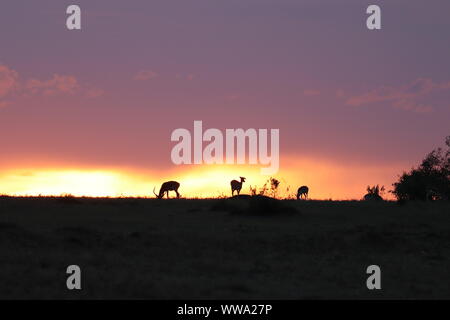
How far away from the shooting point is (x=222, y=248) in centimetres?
2762

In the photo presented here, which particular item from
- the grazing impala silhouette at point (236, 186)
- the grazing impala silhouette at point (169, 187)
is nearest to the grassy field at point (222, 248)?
the grazing impala silhouette at point (169, 187)

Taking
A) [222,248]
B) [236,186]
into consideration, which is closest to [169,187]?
[236,186]

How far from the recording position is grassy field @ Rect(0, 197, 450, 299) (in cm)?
2034

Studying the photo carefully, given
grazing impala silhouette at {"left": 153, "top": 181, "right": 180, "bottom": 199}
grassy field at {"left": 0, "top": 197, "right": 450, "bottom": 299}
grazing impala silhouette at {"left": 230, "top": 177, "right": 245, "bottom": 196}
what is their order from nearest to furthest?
grassy field at {"left": 0, "top": 197, "right": 450, "bottom": 299} → grazing impala silhouette at {"left": 153, "top": 181, "right": 180, "bottom": 199} → grazing impala silhouette at {"left": 230, "top": 177, "right": 245, "bottom": 196}

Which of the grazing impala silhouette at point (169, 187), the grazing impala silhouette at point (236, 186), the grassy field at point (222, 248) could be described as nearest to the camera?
the grassy field at point (222, 248)

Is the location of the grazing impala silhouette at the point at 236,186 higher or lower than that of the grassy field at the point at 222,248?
higher

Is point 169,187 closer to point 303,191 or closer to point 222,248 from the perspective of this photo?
point 303,191

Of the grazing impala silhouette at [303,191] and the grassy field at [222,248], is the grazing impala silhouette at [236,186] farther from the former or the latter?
the grassy field at [222,248]

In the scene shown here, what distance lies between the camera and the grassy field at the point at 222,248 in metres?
20.3

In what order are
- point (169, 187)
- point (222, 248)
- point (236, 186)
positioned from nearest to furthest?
point (222, 248) < point (169, 187) < point (236, 186)

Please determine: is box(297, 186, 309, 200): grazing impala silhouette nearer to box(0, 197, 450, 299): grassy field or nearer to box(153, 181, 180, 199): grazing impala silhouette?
box(153, 181, 180, 199): grazing impala silhouette

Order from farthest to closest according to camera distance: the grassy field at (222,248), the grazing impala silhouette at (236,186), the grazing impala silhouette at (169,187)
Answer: the grazing impala silhouette at (236,186), the grazing impala silhouette at (169,187), the grassy field at (222,248)

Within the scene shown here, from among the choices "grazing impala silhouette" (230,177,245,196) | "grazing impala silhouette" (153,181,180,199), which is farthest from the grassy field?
"grazing impala silhouette" (230,177,245,196)
